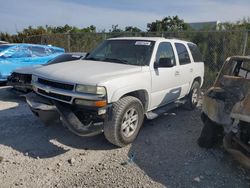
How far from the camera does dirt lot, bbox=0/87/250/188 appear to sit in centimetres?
353

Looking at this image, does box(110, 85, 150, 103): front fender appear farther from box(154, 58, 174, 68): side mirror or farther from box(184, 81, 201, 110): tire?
box(184, 81, 201, 110): tire

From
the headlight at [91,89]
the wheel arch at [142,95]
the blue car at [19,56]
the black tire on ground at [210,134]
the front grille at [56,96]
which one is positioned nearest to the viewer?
the headlight at [91,89]

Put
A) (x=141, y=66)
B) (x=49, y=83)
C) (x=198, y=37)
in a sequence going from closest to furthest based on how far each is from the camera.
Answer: (x=49, y=83)
(x=141, y=66)
(x=198, y=37)

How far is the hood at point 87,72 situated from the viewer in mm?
4072

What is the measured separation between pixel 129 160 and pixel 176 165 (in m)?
0.73

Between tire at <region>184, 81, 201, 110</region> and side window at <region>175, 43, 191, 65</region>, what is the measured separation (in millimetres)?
838

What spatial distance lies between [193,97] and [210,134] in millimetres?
2862

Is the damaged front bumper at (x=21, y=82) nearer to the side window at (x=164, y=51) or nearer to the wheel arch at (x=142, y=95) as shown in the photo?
the wheel arch at (x=142, y=95)

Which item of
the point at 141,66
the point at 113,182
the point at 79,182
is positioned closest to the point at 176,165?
the point at 113,182

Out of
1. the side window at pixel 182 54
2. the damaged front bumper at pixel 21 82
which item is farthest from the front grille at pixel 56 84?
the side window at pixel 182 54

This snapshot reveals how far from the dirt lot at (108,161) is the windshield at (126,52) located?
1493 millimetres

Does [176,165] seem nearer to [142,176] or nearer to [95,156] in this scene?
[142,176]

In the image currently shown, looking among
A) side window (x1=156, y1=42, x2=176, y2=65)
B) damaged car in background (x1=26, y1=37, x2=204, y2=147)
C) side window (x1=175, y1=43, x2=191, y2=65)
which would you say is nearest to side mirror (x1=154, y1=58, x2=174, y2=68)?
damaged car in background (x1=26, y1=37, x2=204, y2=147)

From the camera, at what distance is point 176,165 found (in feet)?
13.1
